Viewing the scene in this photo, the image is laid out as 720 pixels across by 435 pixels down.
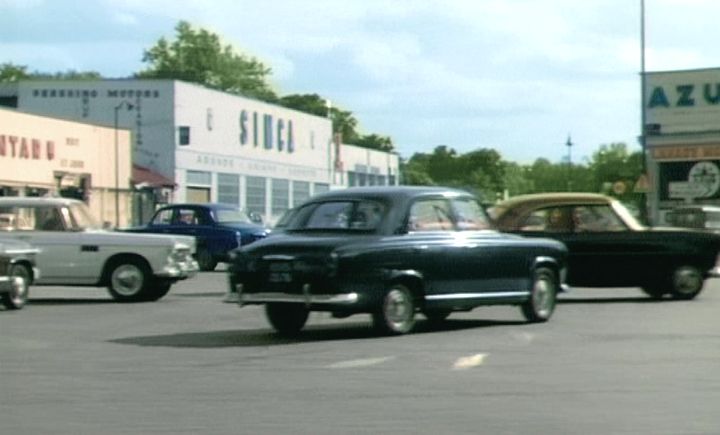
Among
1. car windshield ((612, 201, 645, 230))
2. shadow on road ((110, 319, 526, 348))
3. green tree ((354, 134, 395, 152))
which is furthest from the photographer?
green tree ((354, 134, 395, 152))

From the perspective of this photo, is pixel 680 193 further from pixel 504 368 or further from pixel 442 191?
pixel 504 368

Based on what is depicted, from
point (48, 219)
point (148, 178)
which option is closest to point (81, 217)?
point (48, 219)

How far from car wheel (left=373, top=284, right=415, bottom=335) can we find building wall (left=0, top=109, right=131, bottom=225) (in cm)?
5632

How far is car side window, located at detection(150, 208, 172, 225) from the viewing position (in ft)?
142

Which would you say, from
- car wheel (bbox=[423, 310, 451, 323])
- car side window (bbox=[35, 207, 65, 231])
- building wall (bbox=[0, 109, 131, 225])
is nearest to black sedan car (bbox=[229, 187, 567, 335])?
car wheel (bbox=[423, 310, 451, 323])

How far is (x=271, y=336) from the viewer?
20.9 metres

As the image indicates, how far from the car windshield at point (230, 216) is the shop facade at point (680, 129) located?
1215 inches

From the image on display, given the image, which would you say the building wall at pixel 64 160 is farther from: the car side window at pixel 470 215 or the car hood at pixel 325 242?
the car hood at pixel 325 242

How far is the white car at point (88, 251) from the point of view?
29219 millimetres

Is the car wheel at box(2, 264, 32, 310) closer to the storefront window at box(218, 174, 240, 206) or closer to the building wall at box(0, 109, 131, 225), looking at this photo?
the building wall at box(0, 109, 131, 225)

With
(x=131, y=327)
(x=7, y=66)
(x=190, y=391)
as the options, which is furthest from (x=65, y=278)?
(x=7, y=66)

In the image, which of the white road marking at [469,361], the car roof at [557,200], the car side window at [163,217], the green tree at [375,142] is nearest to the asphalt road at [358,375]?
the white road marking at [469,361]

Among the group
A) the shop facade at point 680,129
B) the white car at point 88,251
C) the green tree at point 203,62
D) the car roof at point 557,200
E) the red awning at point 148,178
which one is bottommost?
the white car at point 88,251

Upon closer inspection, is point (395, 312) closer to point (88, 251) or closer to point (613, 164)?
point (88, 251)
